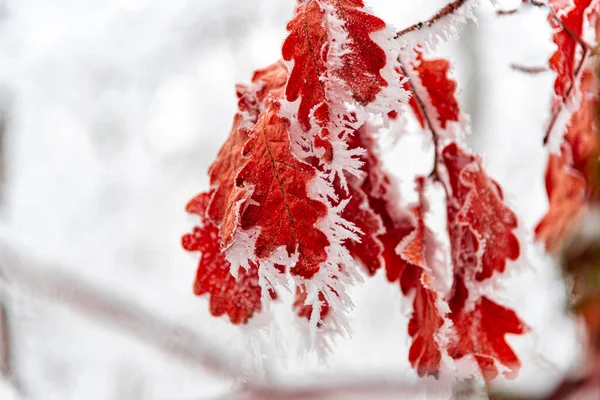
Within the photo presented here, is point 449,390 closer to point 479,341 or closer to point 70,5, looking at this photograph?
point 479,341

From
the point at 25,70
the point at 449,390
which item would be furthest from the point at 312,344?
the point at 25,70

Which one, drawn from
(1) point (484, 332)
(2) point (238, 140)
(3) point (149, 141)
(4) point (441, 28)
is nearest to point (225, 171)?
(2) point (238, 140)

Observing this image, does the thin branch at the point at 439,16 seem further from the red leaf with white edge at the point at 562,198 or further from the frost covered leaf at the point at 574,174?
the red leaf with white edge at the point at 562,198

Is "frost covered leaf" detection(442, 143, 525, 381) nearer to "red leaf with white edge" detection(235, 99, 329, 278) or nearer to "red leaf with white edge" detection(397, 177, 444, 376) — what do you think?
"red leaf with white edge" detection(397, 177, 444, 376)

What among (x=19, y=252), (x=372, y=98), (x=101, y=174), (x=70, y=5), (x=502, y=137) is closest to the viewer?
(x=372, y=98)

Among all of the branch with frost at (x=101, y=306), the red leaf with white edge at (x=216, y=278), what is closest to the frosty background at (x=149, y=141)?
the branch with frost at (x=101, y=306)

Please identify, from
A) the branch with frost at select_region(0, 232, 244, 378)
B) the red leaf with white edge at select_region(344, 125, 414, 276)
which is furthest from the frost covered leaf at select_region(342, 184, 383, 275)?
the branch with frost at select_region(0, 232, 244, 378)
